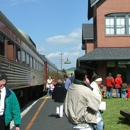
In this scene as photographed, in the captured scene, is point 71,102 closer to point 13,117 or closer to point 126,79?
point 13,117

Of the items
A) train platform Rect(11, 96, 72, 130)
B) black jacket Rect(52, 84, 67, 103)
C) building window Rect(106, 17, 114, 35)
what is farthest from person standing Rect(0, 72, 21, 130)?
building window Rect(106, 17, 114, 35)

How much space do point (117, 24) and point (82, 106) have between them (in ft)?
71.6

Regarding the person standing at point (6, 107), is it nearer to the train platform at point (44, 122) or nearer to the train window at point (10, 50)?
Result: the train platform at point (44, 122)

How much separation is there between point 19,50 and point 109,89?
29.5 ft

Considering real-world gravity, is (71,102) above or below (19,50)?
below

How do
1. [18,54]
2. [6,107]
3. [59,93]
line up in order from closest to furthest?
[6,107]
[59,93]
[18,54]

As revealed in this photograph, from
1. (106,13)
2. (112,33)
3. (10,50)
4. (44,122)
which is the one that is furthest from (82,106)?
(112,33)

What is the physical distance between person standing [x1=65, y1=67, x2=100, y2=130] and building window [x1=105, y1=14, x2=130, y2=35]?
21.5 meters

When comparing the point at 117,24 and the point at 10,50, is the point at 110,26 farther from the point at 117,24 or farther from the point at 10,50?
the point at 10,50

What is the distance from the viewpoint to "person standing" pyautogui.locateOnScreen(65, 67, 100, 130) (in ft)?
15.8

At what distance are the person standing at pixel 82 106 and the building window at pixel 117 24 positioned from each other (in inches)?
847

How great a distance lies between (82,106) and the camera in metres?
4.82

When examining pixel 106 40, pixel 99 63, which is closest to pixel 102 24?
pixel 106 40

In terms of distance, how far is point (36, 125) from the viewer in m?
10.4
